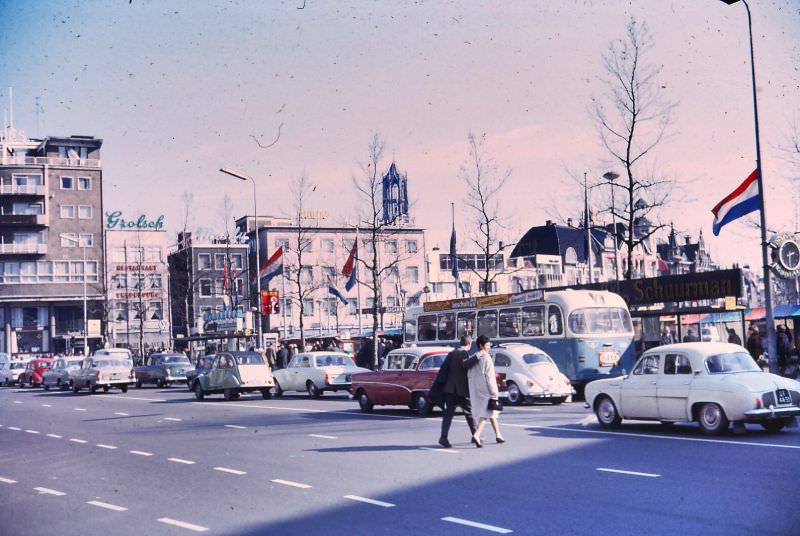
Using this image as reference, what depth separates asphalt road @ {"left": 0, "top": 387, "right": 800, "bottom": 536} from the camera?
8.91 metres

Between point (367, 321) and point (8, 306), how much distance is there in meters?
34.4

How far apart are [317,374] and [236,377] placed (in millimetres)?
2817

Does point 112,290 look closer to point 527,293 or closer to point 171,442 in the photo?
point 527,293

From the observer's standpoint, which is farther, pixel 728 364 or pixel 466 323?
pixel 466 323

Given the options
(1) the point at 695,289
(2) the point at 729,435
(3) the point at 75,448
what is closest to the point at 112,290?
(1) the point at 695,289

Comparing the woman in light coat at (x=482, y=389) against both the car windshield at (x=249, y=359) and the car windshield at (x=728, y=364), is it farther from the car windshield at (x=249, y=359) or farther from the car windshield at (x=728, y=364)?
the car windshield at (x=249, y=359)

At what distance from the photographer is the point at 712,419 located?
51.1 feet

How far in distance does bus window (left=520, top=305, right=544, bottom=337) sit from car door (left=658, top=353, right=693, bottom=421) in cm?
1149

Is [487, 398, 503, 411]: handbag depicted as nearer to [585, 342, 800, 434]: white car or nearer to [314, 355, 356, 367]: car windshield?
[585, 342, 800, 434]: white car

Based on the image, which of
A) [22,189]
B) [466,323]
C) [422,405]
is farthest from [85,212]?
[422,405]

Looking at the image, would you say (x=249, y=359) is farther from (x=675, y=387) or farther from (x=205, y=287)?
(x=205, y=287)

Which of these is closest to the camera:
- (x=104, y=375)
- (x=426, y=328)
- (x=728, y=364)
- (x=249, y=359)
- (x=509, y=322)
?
(x=728, y=364)

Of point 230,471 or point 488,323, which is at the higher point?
point 488,323

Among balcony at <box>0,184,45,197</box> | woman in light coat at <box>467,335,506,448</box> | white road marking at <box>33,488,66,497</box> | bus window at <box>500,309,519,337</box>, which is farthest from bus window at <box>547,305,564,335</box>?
balcony at <box>0,184,45,197</box>
